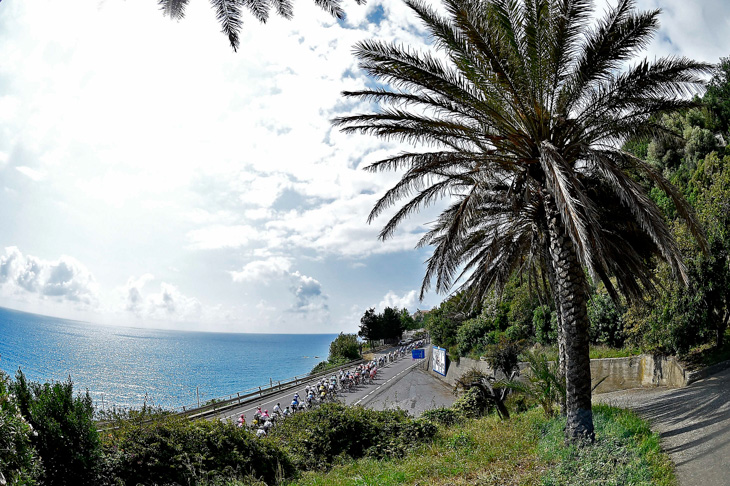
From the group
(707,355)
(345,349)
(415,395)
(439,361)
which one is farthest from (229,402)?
(345,349)

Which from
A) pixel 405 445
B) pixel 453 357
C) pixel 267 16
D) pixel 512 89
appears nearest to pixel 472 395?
pixel 405 445

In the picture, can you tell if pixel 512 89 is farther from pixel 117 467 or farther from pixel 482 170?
pixel 117 467

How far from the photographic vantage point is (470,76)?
8367 mm

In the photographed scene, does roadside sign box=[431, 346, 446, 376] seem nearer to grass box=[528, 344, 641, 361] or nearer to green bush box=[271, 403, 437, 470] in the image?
grass box=[528, 344, 641, 361]

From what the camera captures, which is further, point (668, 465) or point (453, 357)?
point (453, 357)

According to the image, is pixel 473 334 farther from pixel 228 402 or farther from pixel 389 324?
pixel 389 324

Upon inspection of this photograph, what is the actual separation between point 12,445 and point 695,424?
1089cm

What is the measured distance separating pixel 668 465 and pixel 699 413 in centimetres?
372

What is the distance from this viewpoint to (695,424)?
7891mm

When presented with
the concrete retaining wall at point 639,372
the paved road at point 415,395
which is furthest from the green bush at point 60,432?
the paved road at point 415,395

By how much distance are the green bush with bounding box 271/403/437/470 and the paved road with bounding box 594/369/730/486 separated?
571cm

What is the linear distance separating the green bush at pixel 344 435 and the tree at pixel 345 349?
50.3 m

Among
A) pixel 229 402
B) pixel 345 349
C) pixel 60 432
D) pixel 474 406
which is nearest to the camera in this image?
pixel 60 432

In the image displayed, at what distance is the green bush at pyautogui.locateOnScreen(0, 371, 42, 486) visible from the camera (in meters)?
4.61
